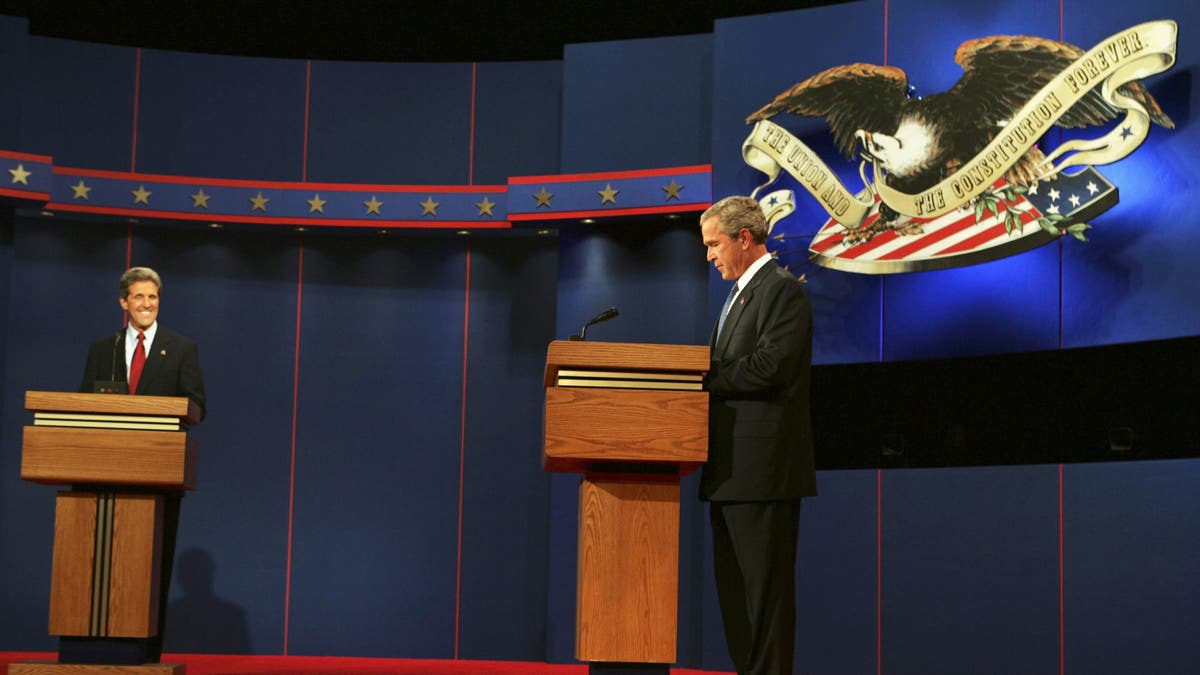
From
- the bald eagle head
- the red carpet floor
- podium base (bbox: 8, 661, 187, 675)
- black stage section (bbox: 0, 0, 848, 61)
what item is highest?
black stage section (bbox: 0, 0, 848, 61)

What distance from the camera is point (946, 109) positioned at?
636cm

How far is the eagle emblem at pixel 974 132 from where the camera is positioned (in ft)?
19.1

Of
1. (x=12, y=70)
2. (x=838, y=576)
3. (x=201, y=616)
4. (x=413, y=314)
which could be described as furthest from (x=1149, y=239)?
(x=12, y=70)

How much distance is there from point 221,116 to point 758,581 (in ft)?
17.4

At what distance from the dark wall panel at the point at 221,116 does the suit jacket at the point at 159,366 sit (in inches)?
87.5

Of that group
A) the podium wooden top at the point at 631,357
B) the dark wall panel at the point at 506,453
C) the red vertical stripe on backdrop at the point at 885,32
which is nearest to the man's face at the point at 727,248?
the podium wooden top at the point at 631,357

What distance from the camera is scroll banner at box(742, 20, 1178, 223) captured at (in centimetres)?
572

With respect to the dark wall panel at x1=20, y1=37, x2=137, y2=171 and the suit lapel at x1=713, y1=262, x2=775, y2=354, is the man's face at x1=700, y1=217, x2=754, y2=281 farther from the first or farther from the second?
the dark wall panel at x1=20, y1=37, x2=137, y2=171

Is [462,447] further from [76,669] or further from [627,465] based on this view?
[627,465]

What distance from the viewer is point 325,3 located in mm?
8281

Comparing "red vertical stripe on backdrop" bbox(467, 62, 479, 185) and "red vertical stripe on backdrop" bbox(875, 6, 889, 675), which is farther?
"red vertical stripe on backdrop" bbox(467, 62, 479, 185)

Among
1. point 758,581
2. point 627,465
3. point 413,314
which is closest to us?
point 758,581

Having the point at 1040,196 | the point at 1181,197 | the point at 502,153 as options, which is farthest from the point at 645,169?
the point at 1181,197

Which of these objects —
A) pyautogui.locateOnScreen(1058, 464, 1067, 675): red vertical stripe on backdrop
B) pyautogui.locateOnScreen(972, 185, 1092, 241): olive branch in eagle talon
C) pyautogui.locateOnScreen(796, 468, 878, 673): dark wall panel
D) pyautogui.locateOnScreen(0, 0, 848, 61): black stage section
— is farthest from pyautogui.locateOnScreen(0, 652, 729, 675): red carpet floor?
pyautogui.locateOnScreen(0, 0, 848, 61): black stage section
